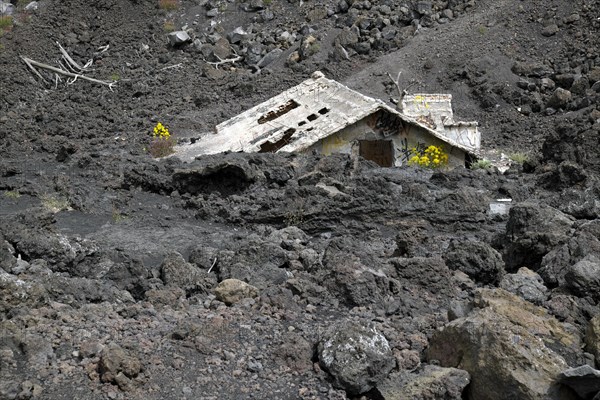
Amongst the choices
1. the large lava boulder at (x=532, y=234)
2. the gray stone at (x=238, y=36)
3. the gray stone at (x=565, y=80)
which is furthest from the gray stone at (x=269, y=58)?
the large lava boulder at (x=532, y=234)

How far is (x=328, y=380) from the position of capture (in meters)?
7.81

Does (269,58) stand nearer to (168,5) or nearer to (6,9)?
(168,5)

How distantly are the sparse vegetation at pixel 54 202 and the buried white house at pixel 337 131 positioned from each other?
17.9 ft

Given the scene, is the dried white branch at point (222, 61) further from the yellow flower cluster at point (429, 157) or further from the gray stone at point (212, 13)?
the yellow flower cluster at point (429, 157)

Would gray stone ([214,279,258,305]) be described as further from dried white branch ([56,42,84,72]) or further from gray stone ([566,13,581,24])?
dried white branch ([56,42,84,72])

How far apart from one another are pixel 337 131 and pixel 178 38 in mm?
13188

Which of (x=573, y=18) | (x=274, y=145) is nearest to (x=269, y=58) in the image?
(x=573, y=18)

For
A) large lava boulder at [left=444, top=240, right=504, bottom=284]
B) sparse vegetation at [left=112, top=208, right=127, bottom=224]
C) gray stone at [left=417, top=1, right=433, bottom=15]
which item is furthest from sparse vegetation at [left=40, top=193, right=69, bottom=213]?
gray stone at [left=417, top=1, right=433, bottom=15]

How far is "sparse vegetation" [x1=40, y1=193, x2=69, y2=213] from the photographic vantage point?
16.3 metres

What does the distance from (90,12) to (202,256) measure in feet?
87.8

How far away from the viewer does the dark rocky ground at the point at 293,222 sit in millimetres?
7777

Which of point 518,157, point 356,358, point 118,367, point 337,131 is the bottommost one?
point 518,157

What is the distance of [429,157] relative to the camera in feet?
74.3

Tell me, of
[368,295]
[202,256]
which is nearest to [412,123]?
[202,256]
